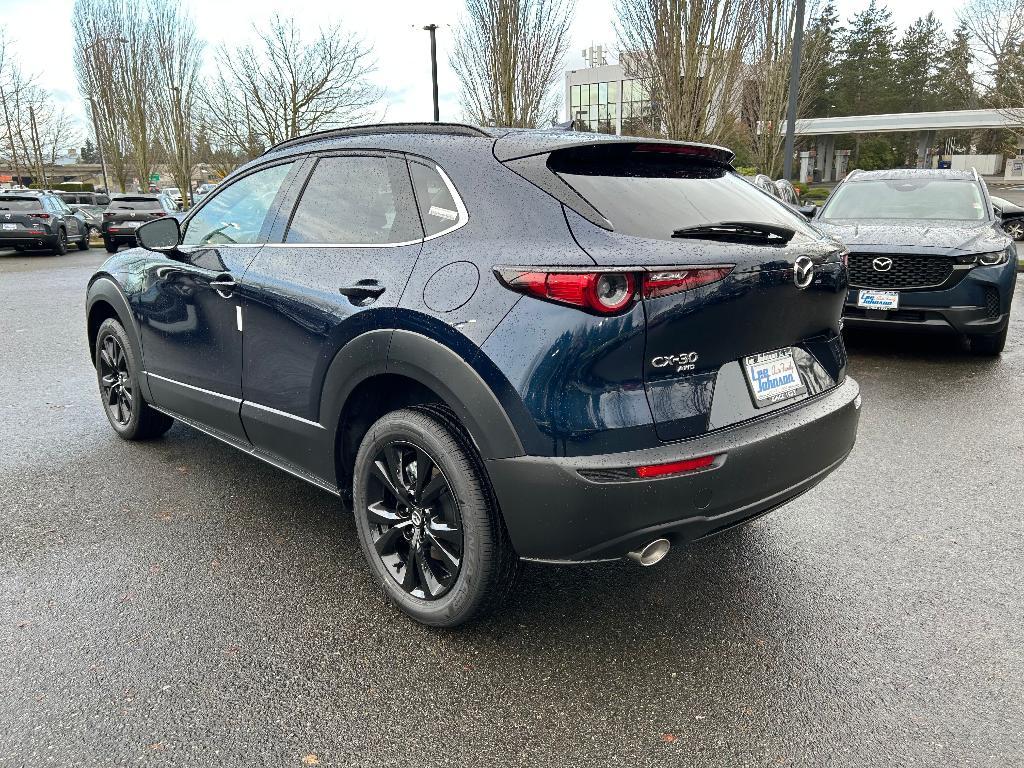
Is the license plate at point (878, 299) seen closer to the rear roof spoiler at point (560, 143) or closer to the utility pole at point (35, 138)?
the rear roof spoiler at point (560, 143)

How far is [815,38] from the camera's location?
84.7 ft

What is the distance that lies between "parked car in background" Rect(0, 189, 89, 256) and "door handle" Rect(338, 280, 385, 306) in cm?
1968

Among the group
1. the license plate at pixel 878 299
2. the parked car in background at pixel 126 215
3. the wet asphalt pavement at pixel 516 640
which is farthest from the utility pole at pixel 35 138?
the license plate at pixel 878 299

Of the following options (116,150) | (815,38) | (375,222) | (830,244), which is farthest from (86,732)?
→ (116,150)

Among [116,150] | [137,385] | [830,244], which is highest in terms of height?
[116,150]

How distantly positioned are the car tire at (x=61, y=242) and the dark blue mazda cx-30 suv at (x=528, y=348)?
63.2ft

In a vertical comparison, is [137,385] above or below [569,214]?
below

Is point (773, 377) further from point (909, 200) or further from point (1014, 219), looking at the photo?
point (1014, 219)

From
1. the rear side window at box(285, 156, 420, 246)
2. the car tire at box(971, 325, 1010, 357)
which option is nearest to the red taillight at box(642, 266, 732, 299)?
the rear side window at box(285, 156, 420, 246)

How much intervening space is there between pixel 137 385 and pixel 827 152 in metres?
65.4

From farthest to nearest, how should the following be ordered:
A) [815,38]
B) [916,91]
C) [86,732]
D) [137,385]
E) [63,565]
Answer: [916,91]
[815,38]
[137,385]
[63,565]
[86,732]

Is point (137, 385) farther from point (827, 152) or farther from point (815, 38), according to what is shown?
point (827, 152)

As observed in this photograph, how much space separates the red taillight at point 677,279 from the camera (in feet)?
7.36

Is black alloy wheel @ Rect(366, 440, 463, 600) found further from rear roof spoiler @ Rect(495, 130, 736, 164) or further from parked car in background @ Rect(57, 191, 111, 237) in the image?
parked car in background @ Rect(57, 191, 111, 237)
